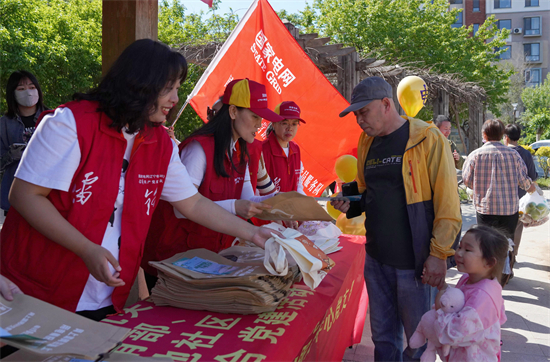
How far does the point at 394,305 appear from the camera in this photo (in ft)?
7.91

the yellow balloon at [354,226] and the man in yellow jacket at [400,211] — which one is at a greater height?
the man in yellow jacket at [400,211]

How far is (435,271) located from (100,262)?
1.52 meters

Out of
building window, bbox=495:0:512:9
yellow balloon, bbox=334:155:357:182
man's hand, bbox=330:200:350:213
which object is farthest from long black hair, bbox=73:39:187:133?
building window, bbox=495:0:512:9

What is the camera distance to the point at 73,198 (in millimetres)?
1333

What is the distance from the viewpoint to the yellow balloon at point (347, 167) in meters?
4.16

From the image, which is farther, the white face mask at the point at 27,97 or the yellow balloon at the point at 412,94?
the yellow balloon at the point at 412,94

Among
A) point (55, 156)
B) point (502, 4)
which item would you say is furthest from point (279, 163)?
point (502, 4)

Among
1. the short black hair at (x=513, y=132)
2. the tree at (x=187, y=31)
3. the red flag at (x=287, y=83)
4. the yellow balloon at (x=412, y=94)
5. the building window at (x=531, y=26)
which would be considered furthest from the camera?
the building window at (x=531, y=26)

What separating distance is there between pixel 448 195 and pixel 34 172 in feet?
5.69

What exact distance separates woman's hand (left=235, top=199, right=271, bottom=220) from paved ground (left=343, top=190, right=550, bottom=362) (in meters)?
1.80

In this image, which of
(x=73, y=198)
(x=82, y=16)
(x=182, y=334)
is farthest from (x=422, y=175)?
(x=82, y=16)

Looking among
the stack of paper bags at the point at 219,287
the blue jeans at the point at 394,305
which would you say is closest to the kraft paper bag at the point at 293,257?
the stack of paper bags at the point at 219,287

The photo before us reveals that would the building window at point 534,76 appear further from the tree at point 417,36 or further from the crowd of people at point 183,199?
the crowd of people at point 183,199

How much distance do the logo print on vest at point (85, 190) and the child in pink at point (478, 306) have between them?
1.50m
